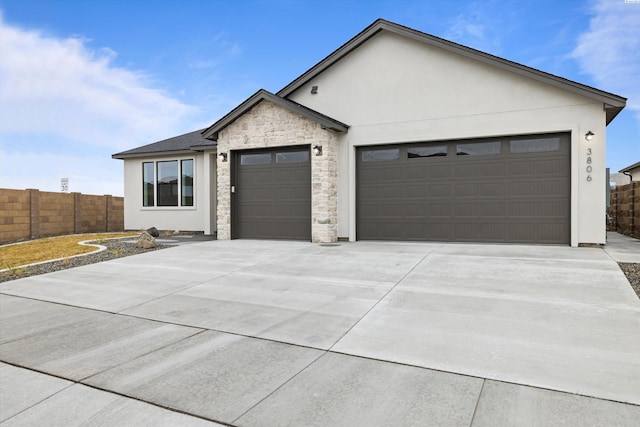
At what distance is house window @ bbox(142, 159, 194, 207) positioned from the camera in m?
15.4

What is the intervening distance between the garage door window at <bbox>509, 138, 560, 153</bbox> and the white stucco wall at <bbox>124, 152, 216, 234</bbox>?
34.0 feet

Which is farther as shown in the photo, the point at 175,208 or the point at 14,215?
the point at 175,208

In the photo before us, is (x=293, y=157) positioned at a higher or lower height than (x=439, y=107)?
lower

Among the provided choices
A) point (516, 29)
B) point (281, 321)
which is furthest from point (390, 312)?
point (516, 29)

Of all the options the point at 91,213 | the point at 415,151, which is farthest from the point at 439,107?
the point at 91,213

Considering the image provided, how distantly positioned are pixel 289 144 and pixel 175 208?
6.95m

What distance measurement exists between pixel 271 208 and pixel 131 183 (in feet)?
27.8

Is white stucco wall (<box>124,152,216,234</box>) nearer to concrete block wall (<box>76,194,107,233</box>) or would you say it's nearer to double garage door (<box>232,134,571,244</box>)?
concrete block wall (<box>76,194,107,233</box>)

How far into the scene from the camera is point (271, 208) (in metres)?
11.8

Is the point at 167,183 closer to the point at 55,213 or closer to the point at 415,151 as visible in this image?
the point at 55,213

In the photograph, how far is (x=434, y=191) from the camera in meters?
10.5

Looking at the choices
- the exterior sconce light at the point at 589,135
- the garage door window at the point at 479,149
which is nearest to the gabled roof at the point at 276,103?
the garage door window at the point at 479,149

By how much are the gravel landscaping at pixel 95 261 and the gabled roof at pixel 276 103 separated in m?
4.10

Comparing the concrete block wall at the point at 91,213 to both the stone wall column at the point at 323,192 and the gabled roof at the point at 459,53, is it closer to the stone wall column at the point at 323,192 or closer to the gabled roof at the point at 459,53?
the gabled roof at the point at 459,53
